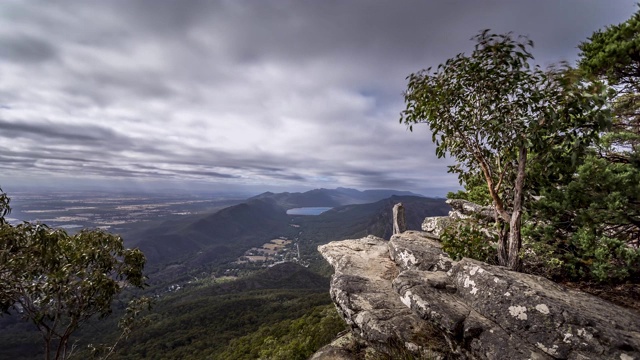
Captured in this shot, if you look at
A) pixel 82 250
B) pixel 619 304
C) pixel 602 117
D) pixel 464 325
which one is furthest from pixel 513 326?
pixel 82 250

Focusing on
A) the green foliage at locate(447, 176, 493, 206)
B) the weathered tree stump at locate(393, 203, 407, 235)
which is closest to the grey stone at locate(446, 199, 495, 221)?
the green foliage at locate(447, 176, 493, 206)

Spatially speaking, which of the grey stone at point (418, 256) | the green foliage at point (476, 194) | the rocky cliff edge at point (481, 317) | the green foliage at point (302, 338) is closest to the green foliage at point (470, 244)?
the grey stone at point (418, 256)

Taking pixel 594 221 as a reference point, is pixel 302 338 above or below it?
below

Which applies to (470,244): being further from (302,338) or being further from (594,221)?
(302,338)

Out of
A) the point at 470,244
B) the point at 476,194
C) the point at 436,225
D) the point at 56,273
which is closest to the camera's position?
the point at 470,244

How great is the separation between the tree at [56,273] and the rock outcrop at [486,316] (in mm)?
15001

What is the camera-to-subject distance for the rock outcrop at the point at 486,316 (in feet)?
22.7

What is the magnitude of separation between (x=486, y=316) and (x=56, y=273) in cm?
2073

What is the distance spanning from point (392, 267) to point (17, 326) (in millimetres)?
312092

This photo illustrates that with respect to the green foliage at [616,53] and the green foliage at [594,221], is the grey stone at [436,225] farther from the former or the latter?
the green foliage at [616,53]

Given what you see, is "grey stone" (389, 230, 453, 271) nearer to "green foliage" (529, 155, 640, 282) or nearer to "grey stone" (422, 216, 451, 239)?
"grey stone" (422, 216, 451, 239)

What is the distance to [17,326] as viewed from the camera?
629 ft

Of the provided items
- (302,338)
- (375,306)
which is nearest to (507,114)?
(375,306)

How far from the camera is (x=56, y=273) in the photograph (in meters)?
13.8
